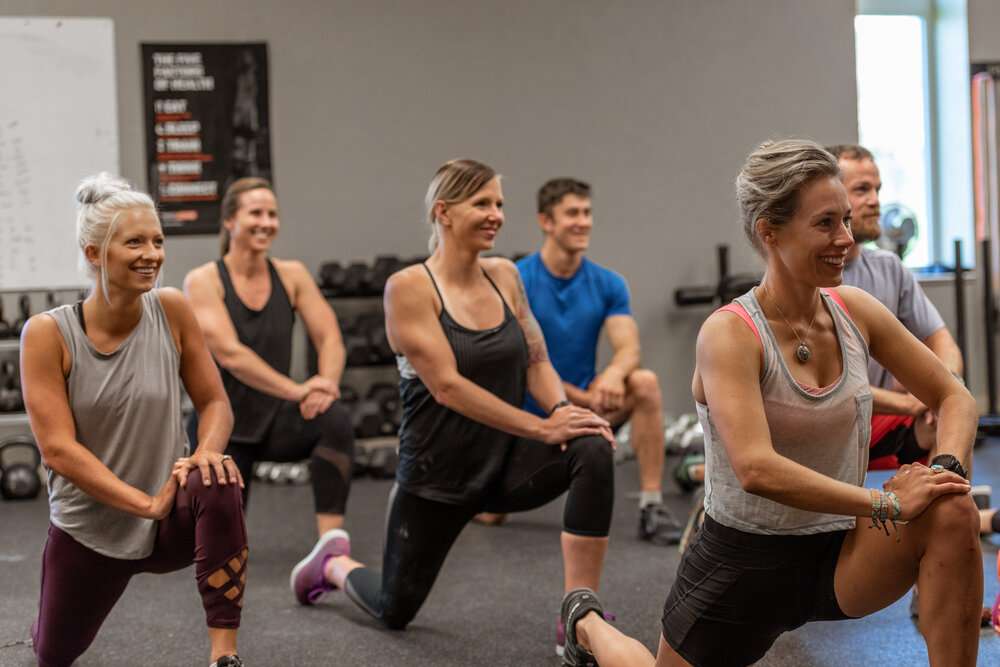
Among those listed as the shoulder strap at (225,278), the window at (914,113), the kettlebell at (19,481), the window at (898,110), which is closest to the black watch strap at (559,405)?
the shoulder strap at (225,278)

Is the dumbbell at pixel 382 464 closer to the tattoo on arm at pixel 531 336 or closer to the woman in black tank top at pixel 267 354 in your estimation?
the woman in black tank top at pixel 267 354

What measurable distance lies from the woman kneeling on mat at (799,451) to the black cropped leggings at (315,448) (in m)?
1.62

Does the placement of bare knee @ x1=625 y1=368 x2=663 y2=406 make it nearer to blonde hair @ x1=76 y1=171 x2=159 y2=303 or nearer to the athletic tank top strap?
the athletic tank top strap

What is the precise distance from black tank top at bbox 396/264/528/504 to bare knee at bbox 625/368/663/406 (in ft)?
4.13

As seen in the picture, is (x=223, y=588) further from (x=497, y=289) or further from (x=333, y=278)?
(x=333, y=278)

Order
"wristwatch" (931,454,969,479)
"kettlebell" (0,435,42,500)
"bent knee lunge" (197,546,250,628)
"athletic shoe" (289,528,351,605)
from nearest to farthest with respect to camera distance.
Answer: "wristwatch" (931,454,969,479) < "bent knee lunge" (197,546,250,628) < "athletic shoe" (289,528,351,605) < "kettlebell" (0,435,42,500)

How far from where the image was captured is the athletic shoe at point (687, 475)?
404cm

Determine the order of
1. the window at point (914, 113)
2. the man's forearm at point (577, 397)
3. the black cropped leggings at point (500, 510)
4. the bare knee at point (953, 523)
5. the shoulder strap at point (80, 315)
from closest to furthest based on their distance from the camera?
1. the bare knee at point (953, 523)
2. the shoulder strap at point (80, 315)
3. the black cropped leggings at point (500, 510)
4. the man's forearm at point (577, 397)
5. the window at point (914, 113)

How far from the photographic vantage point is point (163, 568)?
88.9 inches

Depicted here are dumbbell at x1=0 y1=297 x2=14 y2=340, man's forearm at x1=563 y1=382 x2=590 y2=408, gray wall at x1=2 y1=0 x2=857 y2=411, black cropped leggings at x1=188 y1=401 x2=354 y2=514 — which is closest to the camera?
black cropped leggings at x1=188 y1=401 x2=354 y2=514

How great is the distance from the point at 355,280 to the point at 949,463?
375cm

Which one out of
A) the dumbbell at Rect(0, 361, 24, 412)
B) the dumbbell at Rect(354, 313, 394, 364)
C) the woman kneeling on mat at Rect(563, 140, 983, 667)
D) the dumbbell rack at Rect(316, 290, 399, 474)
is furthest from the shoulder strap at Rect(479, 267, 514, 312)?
the dumbbell at Rect(0, 361, 24, 412)

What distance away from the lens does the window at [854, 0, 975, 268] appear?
6.05 metres

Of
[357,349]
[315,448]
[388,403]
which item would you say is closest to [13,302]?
[357,349]
